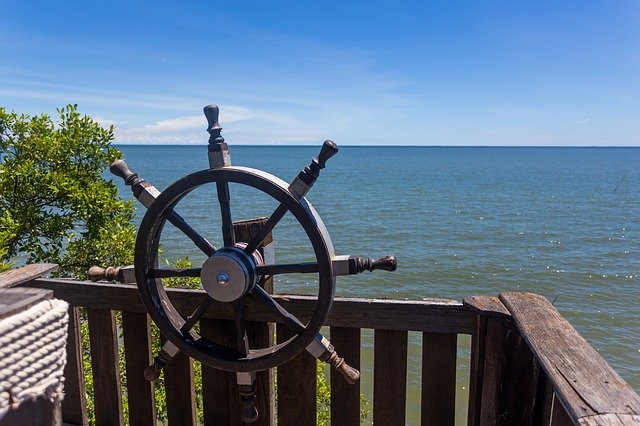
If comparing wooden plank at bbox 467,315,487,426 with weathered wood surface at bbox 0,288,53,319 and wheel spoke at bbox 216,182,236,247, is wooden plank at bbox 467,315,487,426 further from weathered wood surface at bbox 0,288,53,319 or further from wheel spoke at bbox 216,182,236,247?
weathered wood surface at bbox 0,288,53,319

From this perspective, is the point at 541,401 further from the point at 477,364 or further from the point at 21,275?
the point at 21,275

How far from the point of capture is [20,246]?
4211mm

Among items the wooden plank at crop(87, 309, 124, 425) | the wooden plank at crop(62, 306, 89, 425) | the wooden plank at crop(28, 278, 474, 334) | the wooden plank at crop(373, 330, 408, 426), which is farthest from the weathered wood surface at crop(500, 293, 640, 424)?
the wooden plank at crop(62, 306, 89, 425)

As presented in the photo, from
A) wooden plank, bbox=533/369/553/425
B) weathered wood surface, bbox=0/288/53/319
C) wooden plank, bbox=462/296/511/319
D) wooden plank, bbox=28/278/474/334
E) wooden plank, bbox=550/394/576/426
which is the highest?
weathered wood surface, bbox=0/288/53/319

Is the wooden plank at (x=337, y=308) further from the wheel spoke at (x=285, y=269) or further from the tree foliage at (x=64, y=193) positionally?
the tree foliage at (x=64, y=193)

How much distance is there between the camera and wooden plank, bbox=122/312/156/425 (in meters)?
2.06

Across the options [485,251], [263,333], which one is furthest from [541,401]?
[485,251]

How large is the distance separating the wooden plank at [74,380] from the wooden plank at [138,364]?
0.19 meters

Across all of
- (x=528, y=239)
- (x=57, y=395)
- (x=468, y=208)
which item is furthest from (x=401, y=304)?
(x=468, y=208)

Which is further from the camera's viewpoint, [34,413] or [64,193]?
[64,193]

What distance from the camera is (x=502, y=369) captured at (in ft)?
5.63

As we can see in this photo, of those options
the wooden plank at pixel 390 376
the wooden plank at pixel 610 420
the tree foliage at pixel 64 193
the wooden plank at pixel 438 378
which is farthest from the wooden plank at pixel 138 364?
the tree foliage at pixel 64 193

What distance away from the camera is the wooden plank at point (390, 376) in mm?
1893

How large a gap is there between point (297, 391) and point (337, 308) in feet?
1.21
